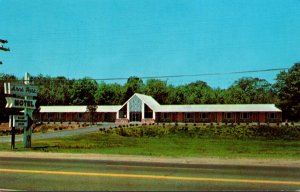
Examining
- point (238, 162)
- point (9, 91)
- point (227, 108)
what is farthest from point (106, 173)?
point (227, 108)

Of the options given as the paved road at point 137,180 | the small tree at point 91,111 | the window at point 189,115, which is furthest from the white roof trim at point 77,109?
the paved road at point 137,180

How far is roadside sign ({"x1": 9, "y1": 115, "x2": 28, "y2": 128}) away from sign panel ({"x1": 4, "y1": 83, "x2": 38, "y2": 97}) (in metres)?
1.63

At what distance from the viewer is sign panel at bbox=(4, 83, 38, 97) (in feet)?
92.8

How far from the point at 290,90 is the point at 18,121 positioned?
66.1 m

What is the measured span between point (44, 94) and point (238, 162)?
107264 millimetres

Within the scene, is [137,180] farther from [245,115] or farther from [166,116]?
[166,116]

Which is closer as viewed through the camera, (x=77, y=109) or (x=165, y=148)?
(x=165, y=148)

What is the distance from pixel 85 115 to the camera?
96.5 metres

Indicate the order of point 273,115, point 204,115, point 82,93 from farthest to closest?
point 82,93
point 204,115
point 273,115

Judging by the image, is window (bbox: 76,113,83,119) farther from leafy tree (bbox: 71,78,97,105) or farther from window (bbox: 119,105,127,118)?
leafy tree (bbox: 71,78,97,105)

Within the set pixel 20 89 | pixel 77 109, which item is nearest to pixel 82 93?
pixel 77 109

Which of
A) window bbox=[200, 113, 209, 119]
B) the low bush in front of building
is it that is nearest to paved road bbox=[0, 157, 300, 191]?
the low bush in front of building

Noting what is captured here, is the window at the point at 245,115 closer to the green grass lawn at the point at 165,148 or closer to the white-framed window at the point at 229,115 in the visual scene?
the white-framed window at the point at 229,115

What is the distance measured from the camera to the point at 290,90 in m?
84.4
